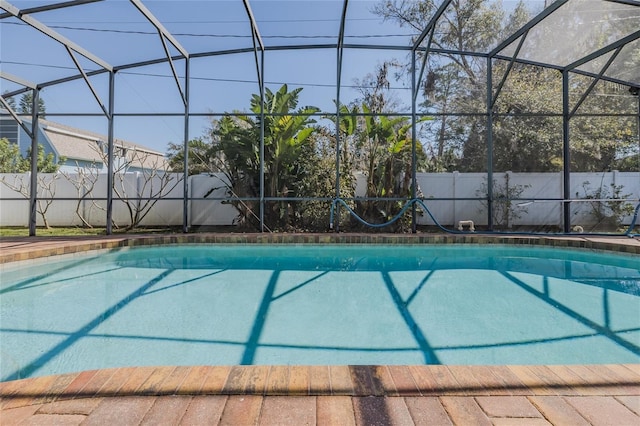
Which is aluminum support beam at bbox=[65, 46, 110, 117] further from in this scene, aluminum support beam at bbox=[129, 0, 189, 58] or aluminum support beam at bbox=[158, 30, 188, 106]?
aluminum support beam at bbox=[129, 0, 189, 58]

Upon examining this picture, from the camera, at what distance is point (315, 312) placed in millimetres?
3342

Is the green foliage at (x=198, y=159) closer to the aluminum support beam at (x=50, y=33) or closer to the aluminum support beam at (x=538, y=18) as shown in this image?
the aluminum support beam at (x=50, y=33)

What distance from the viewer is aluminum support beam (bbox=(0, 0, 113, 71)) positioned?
5422 mm

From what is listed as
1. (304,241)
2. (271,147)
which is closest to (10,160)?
(271,147)

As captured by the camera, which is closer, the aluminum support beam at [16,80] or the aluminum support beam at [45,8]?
the aluminum support beam at [45,8]

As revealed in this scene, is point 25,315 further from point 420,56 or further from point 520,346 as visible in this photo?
point 420,56

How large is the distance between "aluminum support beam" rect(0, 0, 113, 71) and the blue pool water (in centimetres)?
393

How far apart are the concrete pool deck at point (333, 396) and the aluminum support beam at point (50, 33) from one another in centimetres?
641

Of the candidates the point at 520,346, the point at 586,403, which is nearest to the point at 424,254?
the point at 520,346

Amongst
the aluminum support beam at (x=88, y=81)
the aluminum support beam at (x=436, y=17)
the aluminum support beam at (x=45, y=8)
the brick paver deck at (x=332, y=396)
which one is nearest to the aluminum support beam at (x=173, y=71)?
the aluminum support beam at (x=45, y=8)

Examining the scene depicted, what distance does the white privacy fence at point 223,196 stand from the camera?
30.0ft

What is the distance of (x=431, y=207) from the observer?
946 cm

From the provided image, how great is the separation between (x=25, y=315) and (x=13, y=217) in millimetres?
8826

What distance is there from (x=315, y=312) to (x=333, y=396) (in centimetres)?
190
